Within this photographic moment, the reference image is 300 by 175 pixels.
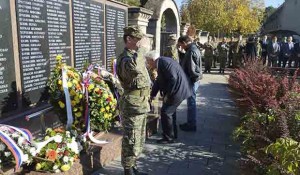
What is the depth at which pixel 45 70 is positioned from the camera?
4.30 meters

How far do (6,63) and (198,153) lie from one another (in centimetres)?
295

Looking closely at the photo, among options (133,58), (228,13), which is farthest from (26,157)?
(228,13)

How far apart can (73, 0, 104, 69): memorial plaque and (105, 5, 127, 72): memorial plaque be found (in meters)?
0.29

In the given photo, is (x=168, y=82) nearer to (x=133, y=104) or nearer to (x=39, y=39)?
(x=133, y=104)

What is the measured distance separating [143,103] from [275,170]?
1655mm

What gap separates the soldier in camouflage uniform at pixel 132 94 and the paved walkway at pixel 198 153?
22.4 inches

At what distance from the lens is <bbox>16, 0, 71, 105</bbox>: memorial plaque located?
383cm

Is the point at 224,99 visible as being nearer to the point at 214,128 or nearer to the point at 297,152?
the point at 214,128

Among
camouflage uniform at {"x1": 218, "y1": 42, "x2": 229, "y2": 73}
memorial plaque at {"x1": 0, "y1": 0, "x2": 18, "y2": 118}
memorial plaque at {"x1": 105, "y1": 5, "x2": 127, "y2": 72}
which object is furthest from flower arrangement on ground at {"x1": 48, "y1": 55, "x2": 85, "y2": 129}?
camouflage uniform at {"x1": 218, "y1": 42, "x2": 229, "y2": 73}

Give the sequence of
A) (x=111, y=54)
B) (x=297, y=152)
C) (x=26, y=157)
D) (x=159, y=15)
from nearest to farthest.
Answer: (x=297, y=152)
(x=26, y=157)
(x=111, y=54)
(x=159, y=15)

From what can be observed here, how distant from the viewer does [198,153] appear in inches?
186

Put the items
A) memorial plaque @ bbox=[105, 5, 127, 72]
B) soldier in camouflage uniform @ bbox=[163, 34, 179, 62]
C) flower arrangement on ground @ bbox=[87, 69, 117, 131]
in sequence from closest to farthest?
flower arrangement on ground @ bbox=[87, 69, 117, 131] < soldier in camouflage uniform @ bbox=[163, 34, 179, 62] < memorial plaque @ bbox=[105, 5, 127, 72]

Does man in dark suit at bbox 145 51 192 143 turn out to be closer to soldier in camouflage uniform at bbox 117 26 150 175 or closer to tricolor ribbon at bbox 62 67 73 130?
soldier in camouflage uniform at bbox 117 26 150 175

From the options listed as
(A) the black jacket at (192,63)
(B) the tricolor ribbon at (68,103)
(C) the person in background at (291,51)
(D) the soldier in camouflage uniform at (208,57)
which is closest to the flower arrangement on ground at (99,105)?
(B) the tricolor ribbon at (68,103)
